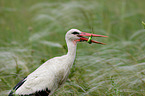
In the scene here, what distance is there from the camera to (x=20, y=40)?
6.27 m

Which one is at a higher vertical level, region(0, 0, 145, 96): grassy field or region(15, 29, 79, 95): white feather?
region(15, 29, 79, 95): white feather

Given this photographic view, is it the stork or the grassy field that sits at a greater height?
the stork

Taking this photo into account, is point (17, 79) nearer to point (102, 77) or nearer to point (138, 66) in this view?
point (102, 77)

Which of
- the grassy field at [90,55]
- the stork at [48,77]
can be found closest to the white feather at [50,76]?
the stork at [48,77]

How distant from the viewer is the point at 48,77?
120 inches

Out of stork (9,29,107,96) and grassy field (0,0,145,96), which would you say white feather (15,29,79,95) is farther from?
grassy field (0,0,145,96)

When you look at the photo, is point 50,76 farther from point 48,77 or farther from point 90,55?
point 90,55

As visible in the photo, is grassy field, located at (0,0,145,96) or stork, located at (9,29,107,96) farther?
grassy field, located at (0,0,145,96)

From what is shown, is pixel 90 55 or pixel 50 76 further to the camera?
pixel 90 55

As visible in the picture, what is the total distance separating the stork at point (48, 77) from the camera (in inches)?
117

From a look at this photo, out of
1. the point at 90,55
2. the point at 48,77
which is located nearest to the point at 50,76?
the point at 48,77

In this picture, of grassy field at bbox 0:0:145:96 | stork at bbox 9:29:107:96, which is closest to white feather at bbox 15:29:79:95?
stork at bbox 9:29:107:96

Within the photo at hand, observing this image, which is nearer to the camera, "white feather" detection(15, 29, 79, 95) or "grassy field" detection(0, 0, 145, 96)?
"white feather" detection(15, 29, 79, 95)

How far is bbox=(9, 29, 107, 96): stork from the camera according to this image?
9.76 ft
